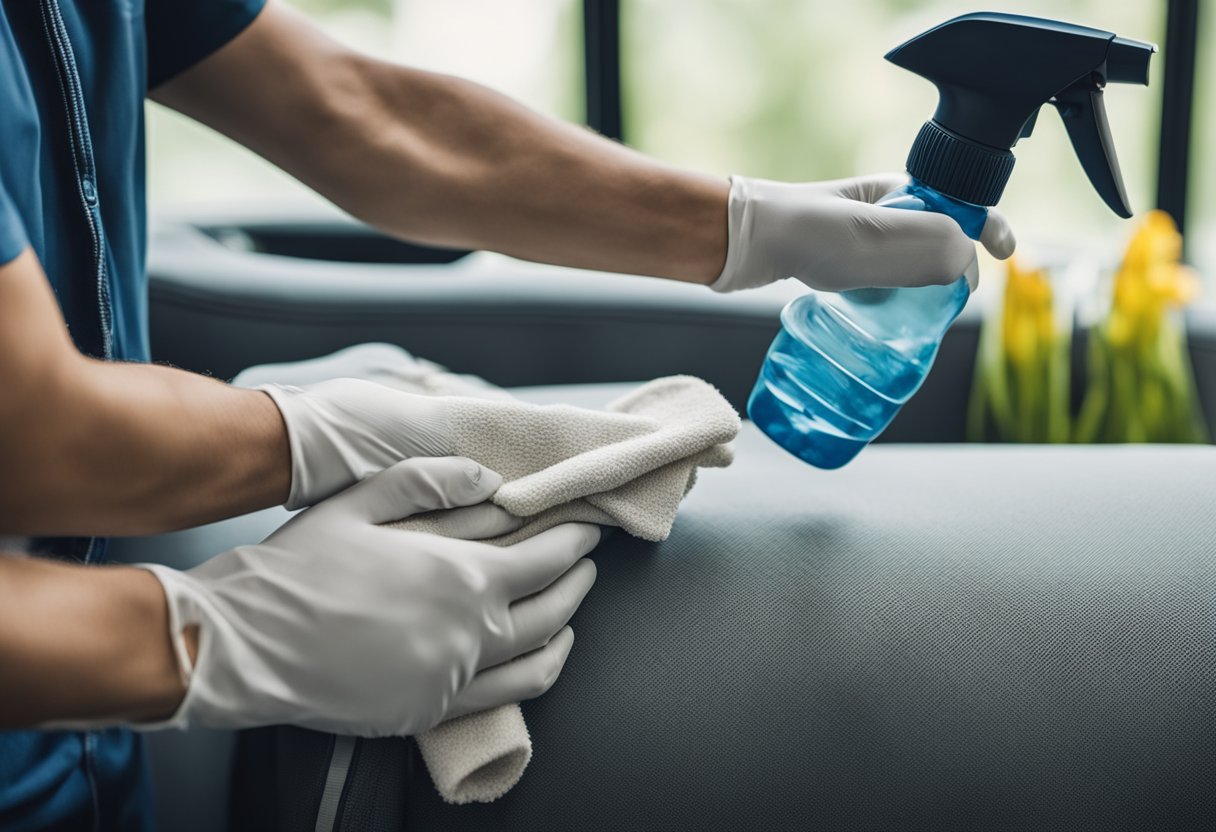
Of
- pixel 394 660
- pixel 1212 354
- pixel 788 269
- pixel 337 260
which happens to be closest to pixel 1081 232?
pixel 1212 354

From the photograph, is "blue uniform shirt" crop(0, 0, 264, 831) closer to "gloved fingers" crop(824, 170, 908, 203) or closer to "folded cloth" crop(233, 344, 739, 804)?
"folded cloth" crop(233, 344, 739, 804)

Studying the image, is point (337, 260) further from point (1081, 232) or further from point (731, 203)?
point (1081, 232)

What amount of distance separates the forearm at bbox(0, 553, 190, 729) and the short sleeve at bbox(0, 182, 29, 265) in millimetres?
152

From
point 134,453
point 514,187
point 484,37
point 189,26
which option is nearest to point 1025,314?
point 514,187

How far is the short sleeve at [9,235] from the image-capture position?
1.57ft

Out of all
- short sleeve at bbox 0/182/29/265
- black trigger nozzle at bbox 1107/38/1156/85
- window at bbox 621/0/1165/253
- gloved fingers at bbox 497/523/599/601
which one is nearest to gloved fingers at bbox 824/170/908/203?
black trigger nozzle at bbox 1107/38/1156/85

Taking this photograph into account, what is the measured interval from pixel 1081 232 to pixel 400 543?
2024 mm

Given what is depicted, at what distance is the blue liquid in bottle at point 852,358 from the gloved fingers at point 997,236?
0.9 inches

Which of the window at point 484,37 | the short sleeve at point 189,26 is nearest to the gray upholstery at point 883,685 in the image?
the short sleeve at point 189,26

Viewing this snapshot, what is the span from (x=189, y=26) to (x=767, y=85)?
1.69 meters

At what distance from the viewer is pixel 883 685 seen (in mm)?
634

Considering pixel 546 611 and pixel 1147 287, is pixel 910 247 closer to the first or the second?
pixel 546 611

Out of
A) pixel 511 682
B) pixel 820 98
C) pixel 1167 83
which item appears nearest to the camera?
pixel 511 682

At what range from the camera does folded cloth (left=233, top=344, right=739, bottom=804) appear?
23.5 inches
